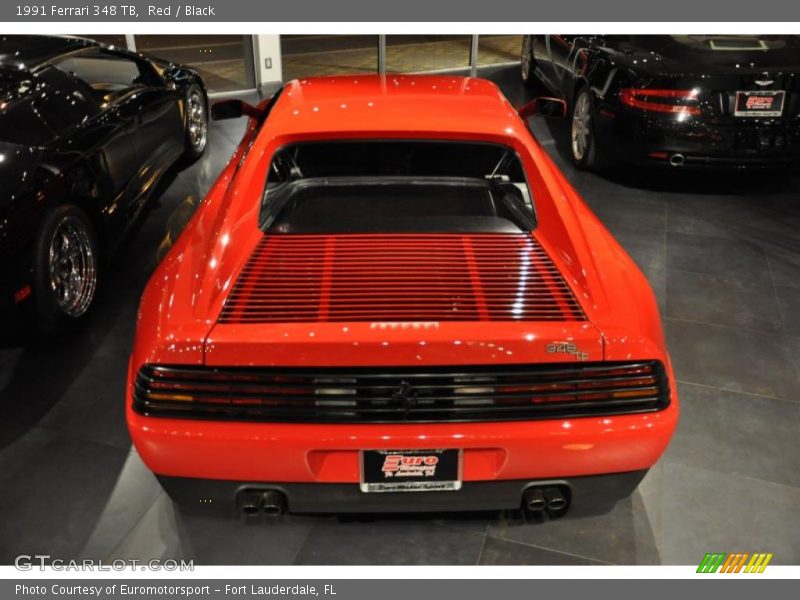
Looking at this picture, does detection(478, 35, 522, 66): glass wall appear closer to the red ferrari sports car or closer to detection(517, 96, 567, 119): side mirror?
detection(517, 96, 567, 119): side mirror

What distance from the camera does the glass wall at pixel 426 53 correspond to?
970cm

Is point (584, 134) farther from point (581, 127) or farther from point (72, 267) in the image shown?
point (72, 267)

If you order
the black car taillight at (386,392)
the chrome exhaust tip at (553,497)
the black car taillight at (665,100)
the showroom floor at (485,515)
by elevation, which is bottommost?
the showroom floor at (485,515)

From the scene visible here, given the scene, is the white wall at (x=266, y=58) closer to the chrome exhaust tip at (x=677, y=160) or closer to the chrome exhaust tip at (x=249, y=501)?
the chrome exhaust tip at (x=677, y=160)

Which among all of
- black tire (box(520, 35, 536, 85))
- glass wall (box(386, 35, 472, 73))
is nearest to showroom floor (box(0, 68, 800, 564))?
black tire (box(520, 35, 536, 85))

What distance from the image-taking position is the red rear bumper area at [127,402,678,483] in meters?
1.80

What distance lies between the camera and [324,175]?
112 inches

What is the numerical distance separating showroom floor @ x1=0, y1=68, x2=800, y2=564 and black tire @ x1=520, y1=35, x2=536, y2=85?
460 centimetres

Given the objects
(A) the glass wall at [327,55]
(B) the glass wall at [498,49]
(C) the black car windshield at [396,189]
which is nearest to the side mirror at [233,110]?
(C) the black car windshield at [396,189]

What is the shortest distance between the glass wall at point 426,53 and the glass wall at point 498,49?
0.24m

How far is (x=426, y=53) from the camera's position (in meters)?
10.6

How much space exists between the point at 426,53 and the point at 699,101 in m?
Answer: 6.52

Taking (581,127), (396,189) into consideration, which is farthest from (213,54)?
(396,189)

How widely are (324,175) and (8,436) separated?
1.60 metres
